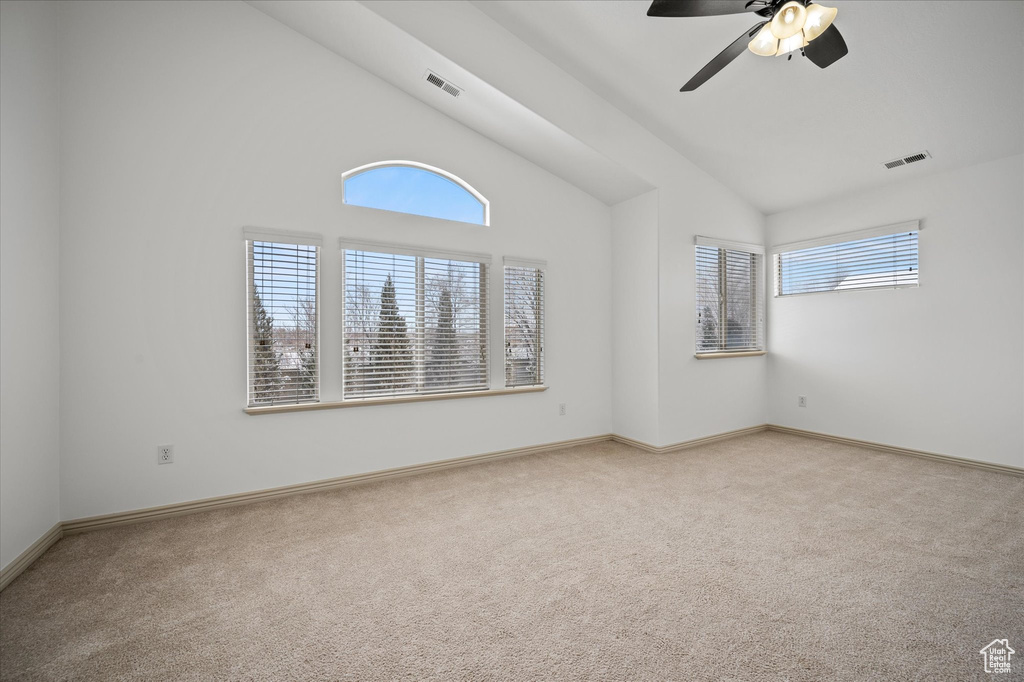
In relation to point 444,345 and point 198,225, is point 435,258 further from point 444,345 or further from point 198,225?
point 198,225

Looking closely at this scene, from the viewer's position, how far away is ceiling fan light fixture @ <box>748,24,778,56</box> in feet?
7.57

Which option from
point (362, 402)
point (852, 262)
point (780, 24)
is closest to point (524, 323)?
point (362, 402)

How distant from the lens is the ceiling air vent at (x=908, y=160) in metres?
3.89

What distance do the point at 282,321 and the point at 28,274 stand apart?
1308mm

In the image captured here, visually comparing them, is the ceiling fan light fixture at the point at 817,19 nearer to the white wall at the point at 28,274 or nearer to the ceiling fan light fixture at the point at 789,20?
the ceiling fan light fixture at the point at 789,20

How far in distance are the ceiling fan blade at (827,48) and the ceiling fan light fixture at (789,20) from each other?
0.20m

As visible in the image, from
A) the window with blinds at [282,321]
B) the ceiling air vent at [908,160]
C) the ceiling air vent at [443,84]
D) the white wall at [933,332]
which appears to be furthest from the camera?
the ceiling air vent at [908,160]

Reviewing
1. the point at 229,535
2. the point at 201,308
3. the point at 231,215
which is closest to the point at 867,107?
the point at 231,215

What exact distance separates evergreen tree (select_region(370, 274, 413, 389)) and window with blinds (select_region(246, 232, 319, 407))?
48 cm

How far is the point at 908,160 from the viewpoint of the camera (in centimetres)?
400

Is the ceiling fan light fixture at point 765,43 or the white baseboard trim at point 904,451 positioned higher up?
the ceiling fan light fixture at point 765,43

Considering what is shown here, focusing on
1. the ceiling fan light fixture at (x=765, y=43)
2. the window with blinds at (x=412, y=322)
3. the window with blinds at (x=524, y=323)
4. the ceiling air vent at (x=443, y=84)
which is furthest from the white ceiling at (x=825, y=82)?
the window with blinds at (x=412, y=322)

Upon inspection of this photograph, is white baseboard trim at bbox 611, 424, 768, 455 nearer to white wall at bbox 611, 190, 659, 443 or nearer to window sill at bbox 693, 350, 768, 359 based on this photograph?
white wall at bbox 611, 190, 659, 443

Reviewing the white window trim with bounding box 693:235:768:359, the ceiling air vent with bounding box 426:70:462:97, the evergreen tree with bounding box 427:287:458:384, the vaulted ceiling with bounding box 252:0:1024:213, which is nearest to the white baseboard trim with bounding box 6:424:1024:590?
Answer: the evergreen tree with bounding box 427:287:458:384
